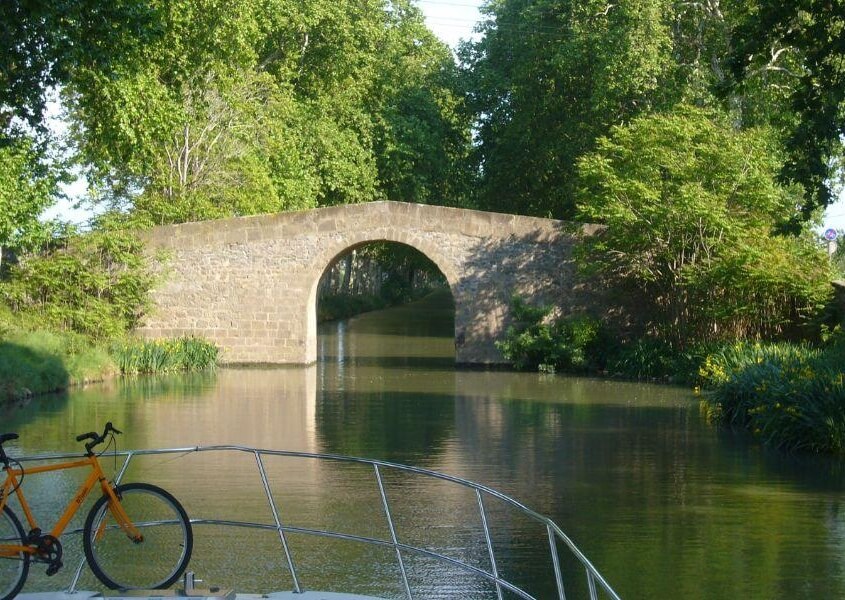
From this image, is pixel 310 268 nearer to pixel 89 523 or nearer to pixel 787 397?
pixel 787 397

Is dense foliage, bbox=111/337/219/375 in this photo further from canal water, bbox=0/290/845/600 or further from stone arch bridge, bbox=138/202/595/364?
canal water, bbox=0/290/845/600

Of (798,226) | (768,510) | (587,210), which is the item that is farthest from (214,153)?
(768,510)

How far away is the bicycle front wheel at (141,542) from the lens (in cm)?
677

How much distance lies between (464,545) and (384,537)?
76 centimetres

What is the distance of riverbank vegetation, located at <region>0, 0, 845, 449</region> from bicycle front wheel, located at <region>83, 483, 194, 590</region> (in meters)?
6.25

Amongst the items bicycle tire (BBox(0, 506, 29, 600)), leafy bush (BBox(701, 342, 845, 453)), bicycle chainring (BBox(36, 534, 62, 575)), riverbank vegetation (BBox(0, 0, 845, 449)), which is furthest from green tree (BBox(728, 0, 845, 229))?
bicycle tire (BBox(0, 506, 29, 600))

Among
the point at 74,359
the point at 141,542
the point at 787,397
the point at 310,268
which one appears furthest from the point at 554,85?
the point at 141,542

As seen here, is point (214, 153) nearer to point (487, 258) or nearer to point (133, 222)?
point (133, 222)

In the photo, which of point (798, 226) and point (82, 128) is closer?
point (798, 226)

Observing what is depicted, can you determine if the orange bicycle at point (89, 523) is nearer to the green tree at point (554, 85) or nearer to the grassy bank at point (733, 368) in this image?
the grassy bank at point (733, 368)

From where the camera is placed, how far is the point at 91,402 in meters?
20.0

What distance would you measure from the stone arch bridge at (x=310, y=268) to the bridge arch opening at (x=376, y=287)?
10.8m

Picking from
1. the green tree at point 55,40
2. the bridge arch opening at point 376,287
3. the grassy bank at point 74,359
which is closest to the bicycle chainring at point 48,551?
the green tree at point 55,40

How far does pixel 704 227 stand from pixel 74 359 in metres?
12.7
